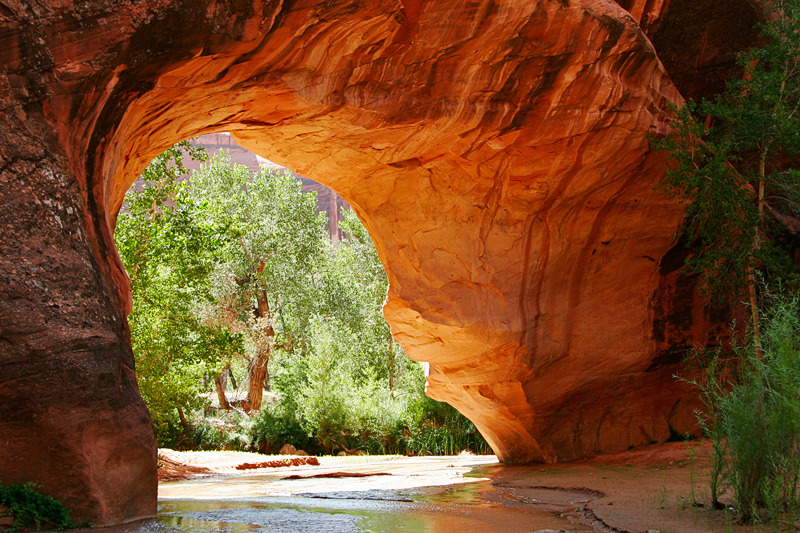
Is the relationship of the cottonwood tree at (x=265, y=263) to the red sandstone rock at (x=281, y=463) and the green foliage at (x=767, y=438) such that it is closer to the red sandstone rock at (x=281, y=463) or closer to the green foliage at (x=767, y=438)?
the red sandstone rock at (x=281, y=463)

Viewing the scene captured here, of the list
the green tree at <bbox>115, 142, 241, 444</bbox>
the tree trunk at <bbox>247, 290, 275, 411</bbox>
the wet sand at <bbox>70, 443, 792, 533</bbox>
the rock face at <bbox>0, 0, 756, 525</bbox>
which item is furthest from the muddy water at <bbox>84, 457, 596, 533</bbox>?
the tree trunk at <bbox>247, 290, 275, 411</bbox>

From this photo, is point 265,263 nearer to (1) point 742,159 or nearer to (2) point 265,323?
(2) point 265,323

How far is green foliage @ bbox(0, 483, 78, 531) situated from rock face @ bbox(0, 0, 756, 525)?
9 cm

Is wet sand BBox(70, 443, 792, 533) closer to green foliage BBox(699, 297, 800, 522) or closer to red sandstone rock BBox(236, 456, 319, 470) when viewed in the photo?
green foliage BBox(699, 297, 800, 522)

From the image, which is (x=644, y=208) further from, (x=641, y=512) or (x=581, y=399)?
(x=641, y=512)

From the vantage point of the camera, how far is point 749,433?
4.21m

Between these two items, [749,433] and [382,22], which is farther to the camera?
[382,22]

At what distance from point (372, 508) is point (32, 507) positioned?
2911mm

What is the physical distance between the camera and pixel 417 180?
9.57m

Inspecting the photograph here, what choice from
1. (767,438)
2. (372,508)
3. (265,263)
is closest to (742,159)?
(767,438)

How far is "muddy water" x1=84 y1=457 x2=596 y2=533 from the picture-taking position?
180 inches

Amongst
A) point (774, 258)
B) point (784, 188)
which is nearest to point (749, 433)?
point (774, 258)

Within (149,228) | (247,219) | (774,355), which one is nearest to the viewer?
(774,355)

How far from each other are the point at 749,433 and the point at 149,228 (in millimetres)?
11312
